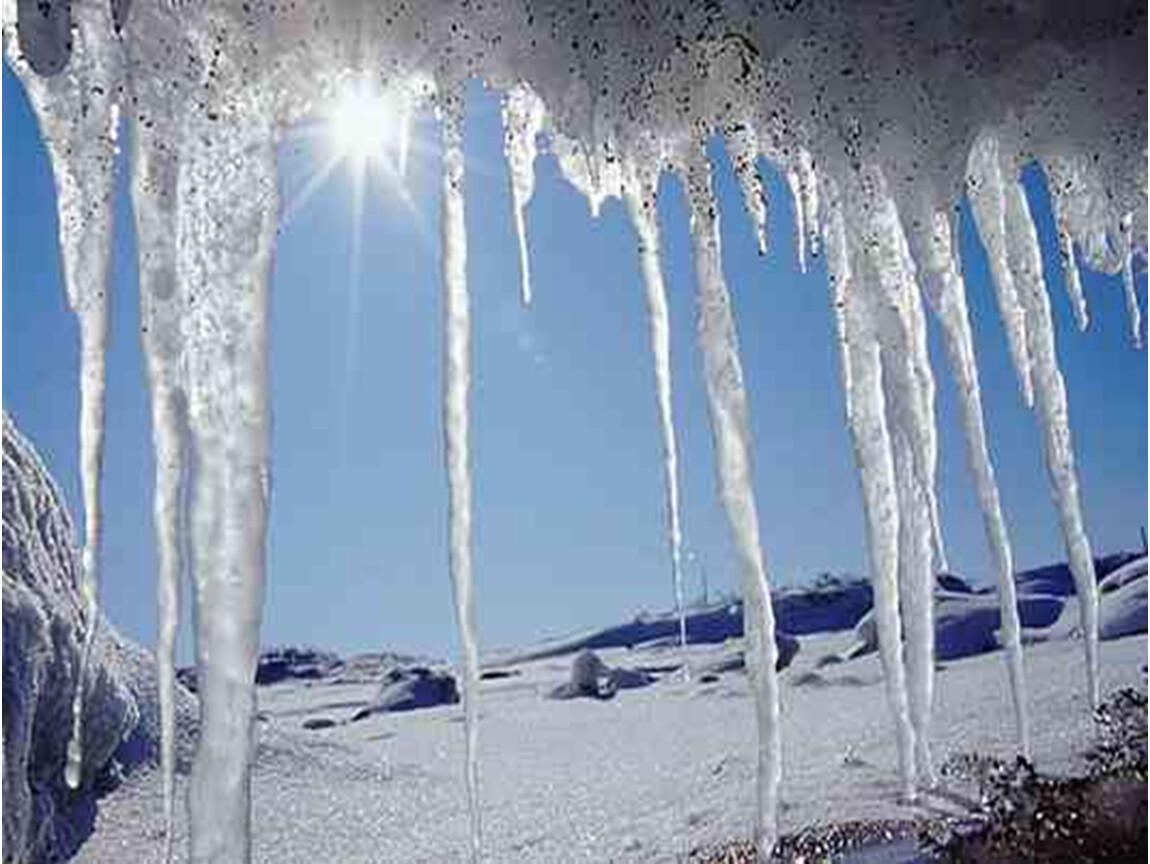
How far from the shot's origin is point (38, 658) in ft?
24.8

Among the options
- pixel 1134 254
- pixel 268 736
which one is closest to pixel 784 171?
pixel 1134 254

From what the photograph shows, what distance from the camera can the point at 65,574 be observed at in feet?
26.5

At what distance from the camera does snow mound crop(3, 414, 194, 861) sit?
6.77 metres

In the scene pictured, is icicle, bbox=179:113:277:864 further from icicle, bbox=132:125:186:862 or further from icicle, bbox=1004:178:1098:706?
icicle, bbox=1004:178:1098:706

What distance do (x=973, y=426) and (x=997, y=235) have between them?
0.62 m

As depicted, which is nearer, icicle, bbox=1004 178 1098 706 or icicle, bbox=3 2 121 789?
icicle, bbox=3 2 121 789

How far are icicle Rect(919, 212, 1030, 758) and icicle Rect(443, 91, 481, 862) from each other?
1.18 meters

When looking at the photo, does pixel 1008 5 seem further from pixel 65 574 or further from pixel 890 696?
pixel 65 574

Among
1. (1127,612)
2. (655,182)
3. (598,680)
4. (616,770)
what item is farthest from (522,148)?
(598,680)

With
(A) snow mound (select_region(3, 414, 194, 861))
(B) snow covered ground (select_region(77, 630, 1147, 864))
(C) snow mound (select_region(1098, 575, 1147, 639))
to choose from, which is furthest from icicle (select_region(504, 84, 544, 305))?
(C) snow mound (select_region(1098, 575, 1147, 639))

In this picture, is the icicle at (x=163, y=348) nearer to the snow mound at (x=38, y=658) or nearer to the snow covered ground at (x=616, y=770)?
the snow mound at (x=38, y=658)

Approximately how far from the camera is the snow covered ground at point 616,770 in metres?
15.1

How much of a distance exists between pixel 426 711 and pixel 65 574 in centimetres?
2529

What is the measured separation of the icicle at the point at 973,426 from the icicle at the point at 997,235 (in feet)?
0.95
